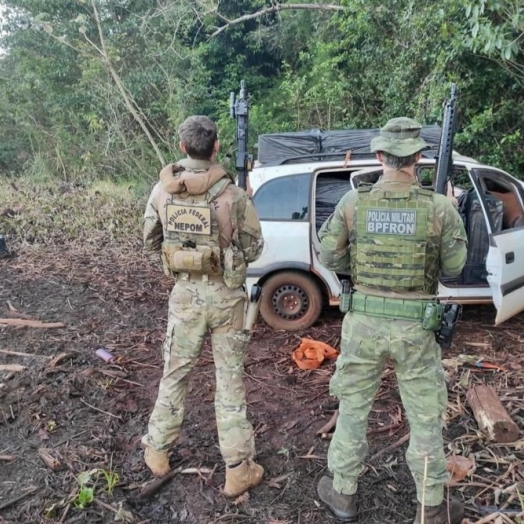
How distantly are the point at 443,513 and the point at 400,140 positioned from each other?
6.14ft

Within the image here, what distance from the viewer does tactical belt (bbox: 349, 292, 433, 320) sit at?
8.24 ft

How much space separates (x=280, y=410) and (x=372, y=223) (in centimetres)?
183

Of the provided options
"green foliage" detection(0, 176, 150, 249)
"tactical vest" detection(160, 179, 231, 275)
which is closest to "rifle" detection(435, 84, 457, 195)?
"tactical vest" detection(160, 179, 231, 275)

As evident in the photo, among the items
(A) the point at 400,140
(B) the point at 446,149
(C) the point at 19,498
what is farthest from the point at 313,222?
(C) the point at 19,498

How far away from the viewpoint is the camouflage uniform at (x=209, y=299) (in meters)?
2.80

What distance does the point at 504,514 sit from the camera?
2.68m

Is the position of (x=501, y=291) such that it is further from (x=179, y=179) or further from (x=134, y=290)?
(x=134, y=290)

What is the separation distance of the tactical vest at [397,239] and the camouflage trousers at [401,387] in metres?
0.22

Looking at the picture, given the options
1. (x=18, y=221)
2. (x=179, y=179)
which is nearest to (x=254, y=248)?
(x=179, y=179)

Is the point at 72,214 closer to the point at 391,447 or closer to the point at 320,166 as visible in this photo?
the point at 320,166

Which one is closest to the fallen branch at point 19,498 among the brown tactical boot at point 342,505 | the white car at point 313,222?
the brown tactical boot at point 342,505

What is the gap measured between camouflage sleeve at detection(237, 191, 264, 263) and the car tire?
6.93ft

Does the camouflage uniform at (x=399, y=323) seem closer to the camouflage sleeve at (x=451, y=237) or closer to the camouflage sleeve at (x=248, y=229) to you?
the camouflage sleeve at (x=451, y=237)

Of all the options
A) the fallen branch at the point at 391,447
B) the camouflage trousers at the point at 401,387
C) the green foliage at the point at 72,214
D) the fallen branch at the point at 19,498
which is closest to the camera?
the camouflage trousers at the point at 401,387
